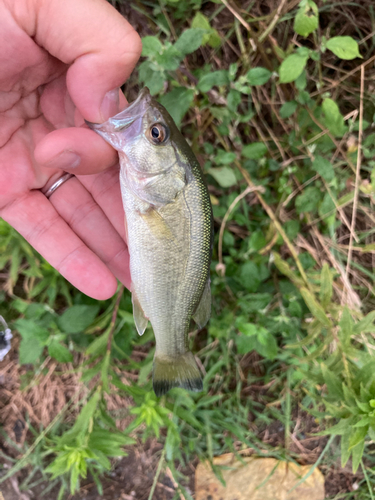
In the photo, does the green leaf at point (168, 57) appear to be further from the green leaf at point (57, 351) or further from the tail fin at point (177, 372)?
the green leaf at point (57, 351)

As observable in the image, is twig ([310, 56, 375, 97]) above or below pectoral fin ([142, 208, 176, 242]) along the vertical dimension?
below

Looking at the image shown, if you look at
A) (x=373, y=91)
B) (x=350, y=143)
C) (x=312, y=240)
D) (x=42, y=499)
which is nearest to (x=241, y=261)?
(x=312, y=240)

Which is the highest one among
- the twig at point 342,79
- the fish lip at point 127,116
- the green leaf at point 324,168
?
the fish lip at point 127,116

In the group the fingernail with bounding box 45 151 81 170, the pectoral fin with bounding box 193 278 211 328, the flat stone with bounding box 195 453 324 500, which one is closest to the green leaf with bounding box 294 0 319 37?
the fingernail with bounding box 45 151 81 170

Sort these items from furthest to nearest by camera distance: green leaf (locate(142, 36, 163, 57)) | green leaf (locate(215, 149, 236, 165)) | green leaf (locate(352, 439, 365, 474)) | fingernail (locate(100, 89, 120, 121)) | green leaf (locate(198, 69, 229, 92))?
green leaf (locate(215, 149, 236, 165)), green leaf (locate(198, 69, 229, 92)), green leaf (locate(142, 36, 163, 57)), green leaf (locate(352, 439, 365, 474)), fingernail (locate(100, 89, 120, 121))

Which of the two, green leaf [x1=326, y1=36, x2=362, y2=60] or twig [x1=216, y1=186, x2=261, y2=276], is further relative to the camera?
twig [x1=216, y1=186, x2=261, y2=276]

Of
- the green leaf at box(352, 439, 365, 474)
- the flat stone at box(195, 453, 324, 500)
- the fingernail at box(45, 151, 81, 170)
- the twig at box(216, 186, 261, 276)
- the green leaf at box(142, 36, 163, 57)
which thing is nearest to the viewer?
the fingernail at box(45, 151, 81, 170)

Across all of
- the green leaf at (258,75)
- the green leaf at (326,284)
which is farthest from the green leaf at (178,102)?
the green leaf at (326,284)

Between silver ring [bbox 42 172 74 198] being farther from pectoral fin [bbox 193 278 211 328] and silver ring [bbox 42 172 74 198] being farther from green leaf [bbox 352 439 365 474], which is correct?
green leaf [bbox 352 439 365 474]
